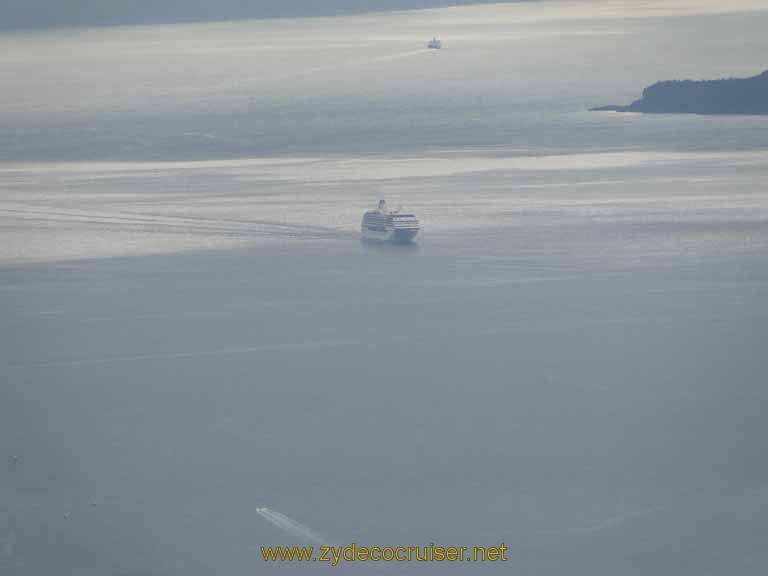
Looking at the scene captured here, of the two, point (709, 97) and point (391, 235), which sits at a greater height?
point (709, 97)

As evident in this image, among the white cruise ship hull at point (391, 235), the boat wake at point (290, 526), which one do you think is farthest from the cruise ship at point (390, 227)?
the boat wake at point (290, 526)

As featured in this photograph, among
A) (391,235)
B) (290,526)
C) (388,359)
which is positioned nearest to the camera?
(290,526)

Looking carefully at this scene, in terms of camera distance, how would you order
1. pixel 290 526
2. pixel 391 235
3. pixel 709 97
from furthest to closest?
pixel 709 97
pixel 391 235
pixel 290 526

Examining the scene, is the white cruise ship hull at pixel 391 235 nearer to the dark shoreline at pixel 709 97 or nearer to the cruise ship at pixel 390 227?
the cruise ship at pixel 390 227

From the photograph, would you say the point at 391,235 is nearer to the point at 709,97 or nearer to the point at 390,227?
the point at 390,227

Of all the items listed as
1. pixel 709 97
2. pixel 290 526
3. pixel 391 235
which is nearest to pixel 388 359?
pixel 290 526

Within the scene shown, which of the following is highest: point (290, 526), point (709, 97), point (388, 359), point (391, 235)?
point (709, 97)

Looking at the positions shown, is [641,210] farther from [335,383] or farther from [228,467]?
[228,467]
